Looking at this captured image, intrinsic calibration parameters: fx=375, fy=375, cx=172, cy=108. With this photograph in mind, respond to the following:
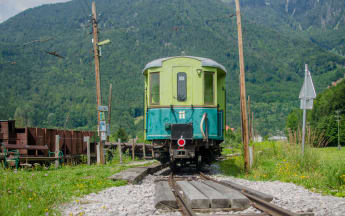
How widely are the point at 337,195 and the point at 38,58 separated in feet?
480

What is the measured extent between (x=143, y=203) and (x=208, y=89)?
577cm

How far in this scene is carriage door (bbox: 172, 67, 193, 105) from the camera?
11.0 m

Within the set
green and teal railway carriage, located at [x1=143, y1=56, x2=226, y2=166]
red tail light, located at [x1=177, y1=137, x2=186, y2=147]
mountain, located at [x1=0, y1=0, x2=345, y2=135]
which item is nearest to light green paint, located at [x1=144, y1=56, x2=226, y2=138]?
green and teal railway carriage, located at [x1=143, y1=56, x2=226, y2=166]

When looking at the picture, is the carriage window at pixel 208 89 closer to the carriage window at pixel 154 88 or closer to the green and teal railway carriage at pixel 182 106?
the green and teal railway carriage at pixel 182 106

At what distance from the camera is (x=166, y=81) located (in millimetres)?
11094

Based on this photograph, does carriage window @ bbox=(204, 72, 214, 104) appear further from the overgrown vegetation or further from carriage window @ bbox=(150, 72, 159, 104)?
the overgrown vegetation

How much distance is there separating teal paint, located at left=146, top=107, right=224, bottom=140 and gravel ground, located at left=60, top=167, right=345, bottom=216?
3.45 metres

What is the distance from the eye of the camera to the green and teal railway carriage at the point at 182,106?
10.9 m

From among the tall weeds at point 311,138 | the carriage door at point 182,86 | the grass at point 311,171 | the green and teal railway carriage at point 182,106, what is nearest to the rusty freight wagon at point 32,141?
the green and teal railway carriage at point 182,106

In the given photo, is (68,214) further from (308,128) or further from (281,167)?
(308,128)

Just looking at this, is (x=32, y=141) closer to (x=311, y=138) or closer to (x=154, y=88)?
(x=154, y=88)

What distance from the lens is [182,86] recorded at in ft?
36.4

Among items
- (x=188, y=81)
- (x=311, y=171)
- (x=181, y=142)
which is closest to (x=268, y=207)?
(x=311, y=171)

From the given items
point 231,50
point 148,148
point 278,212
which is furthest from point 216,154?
point 231,50
